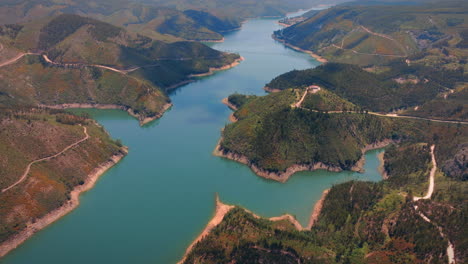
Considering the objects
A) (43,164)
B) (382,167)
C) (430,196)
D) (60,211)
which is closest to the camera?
(430,196)

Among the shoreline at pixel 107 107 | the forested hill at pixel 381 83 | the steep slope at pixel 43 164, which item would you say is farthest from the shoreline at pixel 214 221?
the forested hill at pixel 381 83

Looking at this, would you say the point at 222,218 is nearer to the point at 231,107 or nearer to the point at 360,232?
the point at 360,232

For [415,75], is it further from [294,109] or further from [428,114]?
[294,109]

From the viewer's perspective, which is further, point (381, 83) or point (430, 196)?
point (381, 83)

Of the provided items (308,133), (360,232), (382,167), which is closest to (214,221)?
(360,232)

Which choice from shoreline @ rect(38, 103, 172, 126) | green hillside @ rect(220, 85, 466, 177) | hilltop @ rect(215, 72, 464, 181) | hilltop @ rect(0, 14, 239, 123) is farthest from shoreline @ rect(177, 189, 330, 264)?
hilltop @ rect(0, 14, 239, 123)

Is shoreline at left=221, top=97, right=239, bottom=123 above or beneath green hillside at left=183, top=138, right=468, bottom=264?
beneath

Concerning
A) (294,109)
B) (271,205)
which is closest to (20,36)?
(294,109)

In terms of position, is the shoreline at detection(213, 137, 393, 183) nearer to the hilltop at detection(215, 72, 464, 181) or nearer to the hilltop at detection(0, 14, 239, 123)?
the hilltop at detection(215, 72, 464, 181)
